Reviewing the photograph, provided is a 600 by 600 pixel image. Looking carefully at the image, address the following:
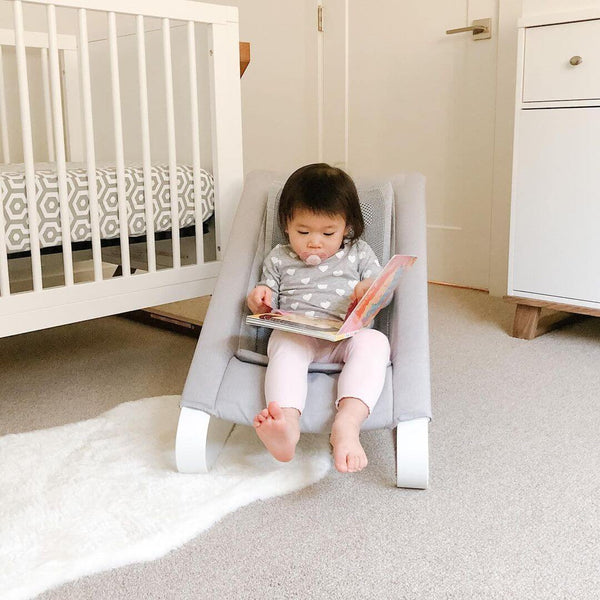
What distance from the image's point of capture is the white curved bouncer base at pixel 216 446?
1158 millimetres

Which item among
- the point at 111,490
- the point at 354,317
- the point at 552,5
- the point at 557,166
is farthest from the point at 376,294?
the point at 552,5

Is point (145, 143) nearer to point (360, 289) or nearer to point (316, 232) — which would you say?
point (316, 232)

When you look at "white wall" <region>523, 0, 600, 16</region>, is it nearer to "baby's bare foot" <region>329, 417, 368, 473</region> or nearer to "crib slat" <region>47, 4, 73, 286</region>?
"crib slat" <region>47, 4, 73, 286</region>

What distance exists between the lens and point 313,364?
130cm

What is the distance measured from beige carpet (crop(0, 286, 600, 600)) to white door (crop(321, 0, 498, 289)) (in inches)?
34.8

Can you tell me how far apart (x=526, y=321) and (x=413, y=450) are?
104 cm

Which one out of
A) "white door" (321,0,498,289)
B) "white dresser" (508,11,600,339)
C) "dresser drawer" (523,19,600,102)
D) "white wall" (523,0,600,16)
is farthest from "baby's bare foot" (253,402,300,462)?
"white door" (321,0,498,289)

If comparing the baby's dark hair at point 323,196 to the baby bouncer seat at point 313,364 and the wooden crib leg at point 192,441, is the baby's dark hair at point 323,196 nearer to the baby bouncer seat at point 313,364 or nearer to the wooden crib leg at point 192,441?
the baby bouncer seat at point 313,364

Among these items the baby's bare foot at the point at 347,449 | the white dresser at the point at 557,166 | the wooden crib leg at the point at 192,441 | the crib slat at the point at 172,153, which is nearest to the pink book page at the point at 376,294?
the baby's bare foot at the point at 347,449

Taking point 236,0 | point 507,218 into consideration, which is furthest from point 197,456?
point 236,0

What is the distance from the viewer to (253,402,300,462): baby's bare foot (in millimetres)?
1100

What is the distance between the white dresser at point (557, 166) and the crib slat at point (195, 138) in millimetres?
870

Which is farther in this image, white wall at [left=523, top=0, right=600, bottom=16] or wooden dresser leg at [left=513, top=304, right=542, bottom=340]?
wooden dresser leg at [left=513, top=304, right=542, bottom=340]

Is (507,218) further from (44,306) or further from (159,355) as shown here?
(44,306)
